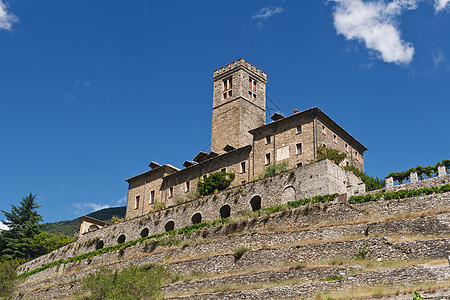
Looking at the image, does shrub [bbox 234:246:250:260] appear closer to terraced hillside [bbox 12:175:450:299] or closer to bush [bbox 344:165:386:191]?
terraced hillside [bbox 12:175:450:299]

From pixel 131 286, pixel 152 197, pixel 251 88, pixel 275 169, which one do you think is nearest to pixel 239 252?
pixel 131 286

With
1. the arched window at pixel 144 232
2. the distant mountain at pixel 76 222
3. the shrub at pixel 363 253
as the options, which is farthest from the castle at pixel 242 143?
the distant mountain at pixel 76 222

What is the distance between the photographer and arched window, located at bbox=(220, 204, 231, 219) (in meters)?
43.3

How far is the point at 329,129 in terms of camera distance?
46.3 metres

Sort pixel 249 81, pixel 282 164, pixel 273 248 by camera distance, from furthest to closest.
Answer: pixel 249 81, pixel 282 164, pixel 273 248

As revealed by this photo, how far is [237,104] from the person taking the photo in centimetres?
5641

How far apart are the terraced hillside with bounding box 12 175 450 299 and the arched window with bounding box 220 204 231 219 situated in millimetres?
3387

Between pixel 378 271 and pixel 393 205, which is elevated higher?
pixel 393 205

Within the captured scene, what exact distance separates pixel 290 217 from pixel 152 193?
77.9 ft

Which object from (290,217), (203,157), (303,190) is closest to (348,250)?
(290,217)

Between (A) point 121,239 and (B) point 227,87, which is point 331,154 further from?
(A) point 121,239

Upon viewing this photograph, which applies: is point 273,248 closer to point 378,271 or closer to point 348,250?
point 348,250

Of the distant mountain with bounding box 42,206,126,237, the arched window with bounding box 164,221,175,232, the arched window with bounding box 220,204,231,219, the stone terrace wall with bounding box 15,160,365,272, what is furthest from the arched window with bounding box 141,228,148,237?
the distant mountain with bounding box 42,206,126,237

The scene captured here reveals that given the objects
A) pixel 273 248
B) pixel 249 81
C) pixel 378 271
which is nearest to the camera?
pixel 378 271
